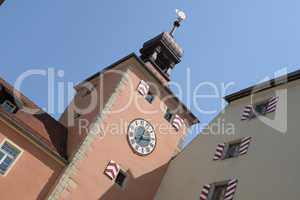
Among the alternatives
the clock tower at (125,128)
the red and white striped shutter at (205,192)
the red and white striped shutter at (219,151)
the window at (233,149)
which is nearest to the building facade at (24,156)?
the clock tower at (125,128)

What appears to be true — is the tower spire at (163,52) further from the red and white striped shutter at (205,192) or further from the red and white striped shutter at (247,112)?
the red and white striped shutter at (205,192)

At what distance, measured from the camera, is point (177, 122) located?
22203mm

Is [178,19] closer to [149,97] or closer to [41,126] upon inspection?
[149,97]

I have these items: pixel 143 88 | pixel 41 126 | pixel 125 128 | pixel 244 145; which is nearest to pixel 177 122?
pixel 143 88

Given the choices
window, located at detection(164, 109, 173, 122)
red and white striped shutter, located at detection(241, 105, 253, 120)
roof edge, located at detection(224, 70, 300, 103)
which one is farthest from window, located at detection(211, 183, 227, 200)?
window, located at detection(164, 109, 173, 122)

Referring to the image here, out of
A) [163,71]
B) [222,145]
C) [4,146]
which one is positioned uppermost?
[163,71]

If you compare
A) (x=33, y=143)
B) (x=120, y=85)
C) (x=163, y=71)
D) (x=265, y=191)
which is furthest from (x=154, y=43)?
(x=265, y=191)

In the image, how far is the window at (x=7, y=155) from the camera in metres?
15.9

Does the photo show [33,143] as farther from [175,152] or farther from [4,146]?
[175,152]

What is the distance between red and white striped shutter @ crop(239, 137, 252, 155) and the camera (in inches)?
663

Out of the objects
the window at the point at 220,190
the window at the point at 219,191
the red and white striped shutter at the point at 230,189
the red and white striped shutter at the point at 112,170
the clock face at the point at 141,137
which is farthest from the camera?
the clock face at the point at 141,137

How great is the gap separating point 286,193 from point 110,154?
8.18 m

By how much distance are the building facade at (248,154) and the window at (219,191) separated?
32mm

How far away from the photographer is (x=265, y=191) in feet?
47.0
